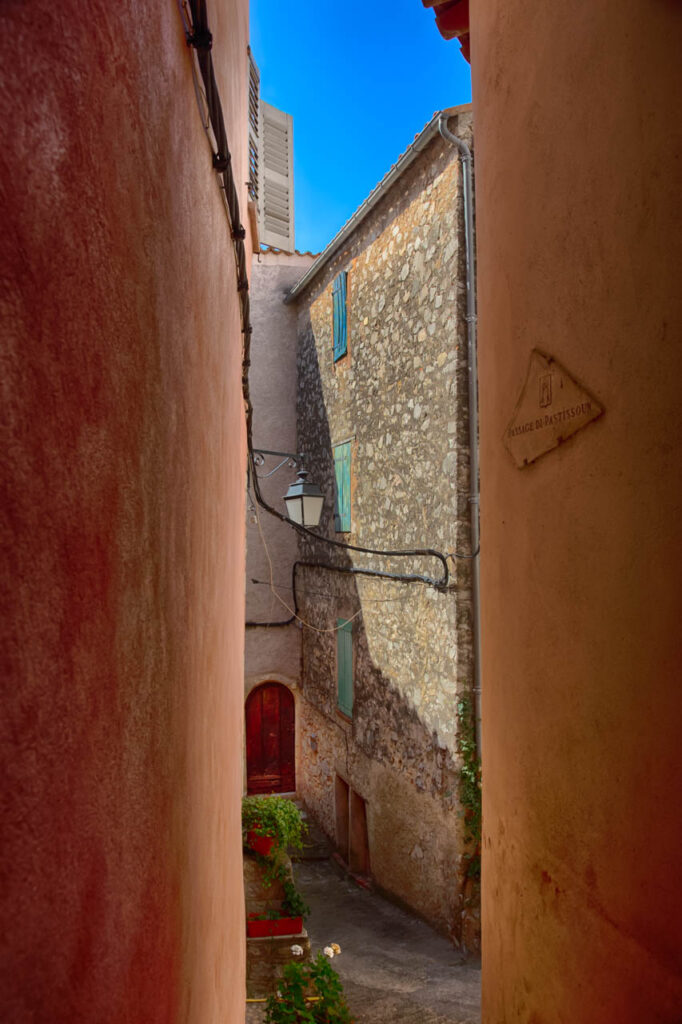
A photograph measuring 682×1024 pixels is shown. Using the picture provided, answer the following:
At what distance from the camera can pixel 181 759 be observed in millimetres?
1860

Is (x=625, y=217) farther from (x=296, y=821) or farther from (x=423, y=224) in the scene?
(x=423, y=224)

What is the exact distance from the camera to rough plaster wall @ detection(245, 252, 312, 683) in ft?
42.5

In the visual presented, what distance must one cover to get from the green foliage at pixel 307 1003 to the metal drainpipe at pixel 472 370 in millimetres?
3001

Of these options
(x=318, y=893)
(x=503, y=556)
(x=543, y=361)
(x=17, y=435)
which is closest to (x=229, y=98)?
(x=543, y=361)

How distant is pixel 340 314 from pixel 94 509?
1065 cm

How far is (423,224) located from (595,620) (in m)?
7.29

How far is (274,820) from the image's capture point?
22.1ft

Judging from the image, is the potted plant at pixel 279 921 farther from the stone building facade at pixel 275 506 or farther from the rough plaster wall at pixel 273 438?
the rough plaster wall at pixel 273 438

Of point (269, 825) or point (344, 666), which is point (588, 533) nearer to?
point (269, 825)

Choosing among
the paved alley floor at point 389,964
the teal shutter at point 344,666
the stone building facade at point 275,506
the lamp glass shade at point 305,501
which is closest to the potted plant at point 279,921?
the paved alley floor at point 389,964

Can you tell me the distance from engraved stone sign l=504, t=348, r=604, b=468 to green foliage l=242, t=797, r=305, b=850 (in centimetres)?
493

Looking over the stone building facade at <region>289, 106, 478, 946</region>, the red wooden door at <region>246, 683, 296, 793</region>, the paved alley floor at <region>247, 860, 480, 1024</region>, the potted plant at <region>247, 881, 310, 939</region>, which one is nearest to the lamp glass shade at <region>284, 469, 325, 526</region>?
the stone building facade at <region>289, 106, 478, 946</region>

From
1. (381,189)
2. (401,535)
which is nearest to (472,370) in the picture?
(401,535)

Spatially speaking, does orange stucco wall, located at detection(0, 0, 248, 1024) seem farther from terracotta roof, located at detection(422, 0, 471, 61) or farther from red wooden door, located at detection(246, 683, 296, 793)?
red wooden door, located at detection(246, 683, 296, 793)
